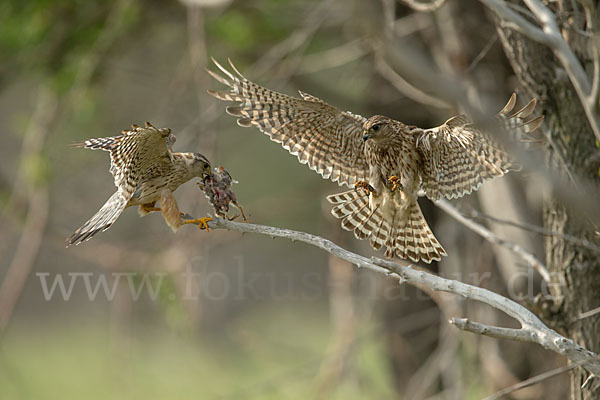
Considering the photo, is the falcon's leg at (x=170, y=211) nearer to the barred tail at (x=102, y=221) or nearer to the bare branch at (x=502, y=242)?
the barred tail at (x=102, y=221)

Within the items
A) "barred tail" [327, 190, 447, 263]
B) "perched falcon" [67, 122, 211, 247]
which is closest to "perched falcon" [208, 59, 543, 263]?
"barred tail" [327, 190, 447, 263]

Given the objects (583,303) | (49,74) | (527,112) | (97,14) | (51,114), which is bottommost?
(583,303)

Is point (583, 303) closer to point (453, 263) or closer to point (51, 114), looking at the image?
point (453, 263)

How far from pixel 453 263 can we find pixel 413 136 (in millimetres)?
2437

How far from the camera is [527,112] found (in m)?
2.64

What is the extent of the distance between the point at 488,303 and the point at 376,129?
1.51m

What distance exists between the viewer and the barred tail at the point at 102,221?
3.04m

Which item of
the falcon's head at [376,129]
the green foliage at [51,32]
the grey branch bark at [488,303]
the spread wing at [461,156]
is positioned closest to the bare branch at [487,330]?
the grey branch bark at [488,303]

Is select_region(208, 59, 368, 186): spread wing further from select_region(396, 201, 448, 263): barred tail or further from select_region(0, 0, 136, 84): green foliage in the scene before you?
select_region(0, 0, 136, 84): green foliage

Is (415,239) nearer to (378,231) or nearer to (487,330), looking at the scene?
(378,231)

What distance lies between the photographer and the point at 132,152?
3.24 metres

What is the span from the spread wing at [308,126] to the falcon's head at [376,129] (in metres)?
0.14

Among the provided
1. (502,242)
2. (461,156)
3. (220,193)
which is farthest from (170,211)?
(502,242)

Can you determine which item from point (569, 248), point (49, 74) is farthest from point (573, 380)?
point (49, 74)
